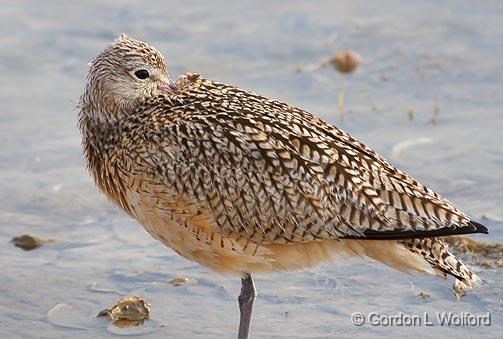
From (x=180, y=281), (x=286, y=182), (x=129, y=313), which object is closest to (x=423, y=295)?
(x=286, y=182)

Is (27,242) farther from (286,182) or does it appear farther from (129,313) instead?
(286,182)

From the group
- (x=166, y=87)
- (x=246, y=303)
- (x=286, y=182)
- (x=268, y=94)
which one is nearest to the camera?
(x=286, y=182)

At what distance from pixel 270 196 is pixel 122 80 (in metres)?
1.35

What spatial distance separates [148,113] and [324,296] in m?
1.66

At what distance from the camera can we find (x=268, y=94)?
452 inches

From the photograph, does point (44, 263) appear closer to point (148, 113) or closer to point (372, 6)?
point (148, 113)

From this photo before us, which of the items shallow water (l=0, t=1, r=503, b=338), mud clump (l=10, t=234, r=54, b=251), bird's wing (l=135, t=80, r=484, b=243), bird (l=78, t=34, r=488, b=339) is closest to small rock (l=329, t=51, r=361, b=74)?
shallow water (l=0, t=1, r=503, b=338)

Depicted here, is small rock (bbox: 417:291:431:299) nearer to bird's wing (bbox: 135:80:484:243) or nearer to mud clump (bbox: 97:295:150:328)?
bird's wing (bbox: 135:80:484:243)

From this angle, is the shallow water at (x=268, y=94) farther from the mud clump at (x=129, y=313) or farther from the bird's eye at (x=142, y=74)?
the bird's eye at (x=142, y=74)

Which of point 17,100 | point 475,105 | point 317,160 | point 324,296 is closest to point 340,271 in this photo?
point 324,296

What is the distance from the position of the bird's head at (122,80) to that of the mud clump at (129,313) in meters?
1.16

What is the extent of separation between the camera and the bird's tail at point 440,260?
24.0ft

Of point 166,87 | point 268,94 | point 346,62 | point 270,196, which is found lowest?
point 270,196

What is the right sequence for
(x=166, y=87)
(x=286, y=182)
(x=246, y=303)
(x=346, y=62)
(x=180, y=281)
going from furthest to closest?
(x=346, y=62), (x=180, y=281), (x=166, y=87), (x=246, y=303), (x=286, y=182)
